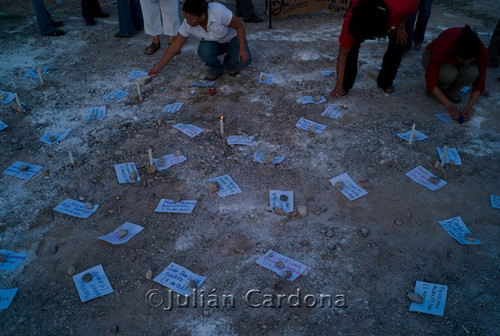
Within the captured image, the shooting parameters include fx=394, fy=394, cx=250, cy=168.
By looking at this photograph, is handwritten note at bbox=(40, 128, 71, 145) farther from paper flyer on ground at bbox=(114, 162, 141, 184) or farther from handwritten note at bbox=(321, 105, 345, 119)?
handwritten note at bbox=(321, 105, 345, 119)

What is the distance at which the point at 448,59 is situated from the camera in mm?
4297

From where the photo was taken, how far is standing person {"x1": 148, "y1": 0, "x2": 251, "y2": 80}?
4176mm

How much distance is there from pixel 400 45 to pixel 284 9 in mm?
2899

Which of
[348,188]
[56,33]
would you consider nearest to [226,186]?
[348,188]

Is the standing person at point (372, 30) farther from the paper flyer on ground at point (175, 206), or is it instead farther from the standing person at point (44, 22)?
the standing person at point (44, 22)

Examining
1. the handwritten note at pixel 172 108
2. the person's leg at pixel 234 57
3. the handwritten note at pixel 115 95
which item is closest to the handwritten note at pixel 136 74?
the handwritten note at pixel 115 95

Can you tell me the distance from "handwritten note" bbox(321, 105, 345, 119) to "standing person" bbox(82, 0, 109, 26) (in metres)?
4.53

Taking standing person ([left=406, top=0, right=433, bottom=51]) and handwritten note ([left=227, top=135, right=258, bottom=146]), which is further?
standing person ([left=406, top=0, right=433, bottom=51])

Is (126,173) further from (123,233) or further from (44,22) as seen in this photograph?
(44,22)

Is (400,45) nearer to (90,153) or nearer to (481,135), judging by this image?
(481,135)

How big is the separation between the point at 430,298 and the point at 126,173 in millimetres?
2642

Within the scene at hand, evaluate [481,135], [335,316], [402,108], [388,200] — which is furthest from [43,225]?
[481,135]

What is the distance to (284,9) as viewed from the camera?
6.74m

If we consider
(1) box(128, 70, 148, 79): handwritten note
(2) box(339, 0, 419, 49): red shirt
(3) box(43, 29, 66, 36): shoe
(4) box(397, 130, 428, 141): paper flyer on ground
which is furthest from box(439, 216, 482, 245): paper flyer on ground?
(3) box(43, 29, 66, 36): shoe
